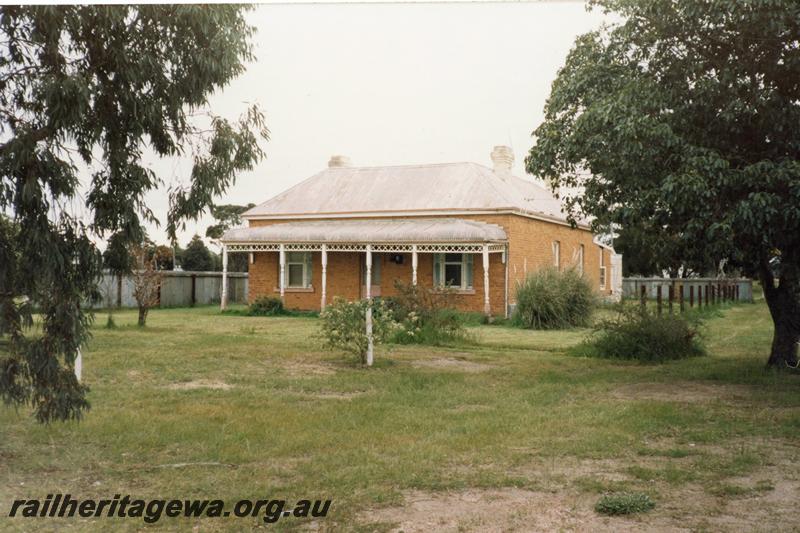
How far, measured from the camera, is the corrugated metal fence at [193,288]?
1178 cm

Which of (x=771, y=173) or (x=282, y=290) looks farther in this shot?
(x=282, y=290)

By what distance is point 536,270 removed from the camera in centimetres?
1512

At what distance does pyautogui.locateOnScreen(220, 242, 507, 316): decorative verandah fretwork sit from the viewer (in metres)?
10.7

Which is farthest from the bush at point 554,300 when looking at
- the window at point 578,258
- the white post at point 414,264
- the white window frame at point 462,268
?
the white post at point 414,264

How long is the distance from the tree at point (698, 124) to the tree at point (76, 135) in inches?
191

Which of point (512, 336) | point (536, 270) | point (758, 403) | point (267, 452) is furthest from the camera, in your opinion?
point (536, 270)

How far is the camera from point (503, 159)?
1067 cm

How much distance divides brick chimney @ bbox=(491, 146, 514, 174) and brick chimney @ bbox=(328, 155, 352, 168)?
1.77 m

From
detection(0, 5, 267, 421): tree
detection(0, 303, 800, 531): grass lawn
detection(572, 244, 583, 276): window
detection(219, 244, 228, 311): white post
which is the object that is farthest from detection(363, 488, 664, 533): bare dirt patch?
detection(572, 244, 583, 276): window

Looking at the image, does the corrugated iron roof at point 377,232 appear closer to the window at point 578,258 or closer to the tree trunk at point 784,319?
the window at point 578,258

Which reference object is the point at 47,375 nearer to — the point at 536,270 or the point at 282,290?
the point at 282,290

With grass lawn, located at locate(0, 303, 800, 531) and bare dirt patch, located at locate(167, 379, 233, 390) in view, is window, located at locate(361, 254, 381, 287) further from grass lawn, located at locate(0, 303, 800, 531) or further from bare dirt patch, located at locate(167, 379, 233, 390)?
bare dirt patch, located at locate(167, 379, 233, 390)

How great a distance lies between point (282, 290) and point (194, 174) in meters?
5.94

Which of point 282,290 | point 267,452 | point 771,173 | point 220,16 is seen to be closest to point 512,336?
point 282,290
